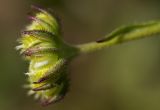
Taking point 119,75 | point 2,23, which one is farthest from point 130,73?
point 2,23

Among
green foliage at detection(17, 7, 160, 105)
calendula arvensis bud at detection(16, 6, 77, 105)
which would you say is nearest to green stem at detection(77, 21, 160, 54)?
green foliage at detection(17, 7, 160, 105)

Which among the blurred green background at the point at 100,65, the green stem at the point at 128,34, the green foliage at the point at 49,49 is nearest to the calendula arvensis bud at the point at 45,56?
the green foliage at the point at 49,49

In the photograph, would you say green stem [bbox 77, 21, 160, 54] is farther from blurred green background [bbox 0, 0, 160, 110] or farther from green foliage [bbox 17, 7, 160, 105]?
blurred green background [bbox 0, 0, 160, 110]

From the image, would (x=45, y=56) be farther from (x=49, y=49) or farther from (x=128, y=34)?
(x=128, y=34)

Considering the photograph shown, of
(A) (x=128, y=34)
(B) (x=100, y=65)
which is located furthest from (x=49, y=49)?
(B) (x=100, y=65)

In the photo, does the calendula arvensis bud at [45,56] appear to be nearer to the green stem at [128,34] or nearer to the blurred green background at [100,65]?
the green stem at [128,34]

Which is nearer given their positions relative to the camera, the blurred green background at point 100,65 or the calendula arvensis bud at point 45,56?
the calendula arvensis bud at point 45,56

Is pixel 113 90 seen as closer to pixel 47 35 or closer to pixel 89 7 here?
pixel 89 7
